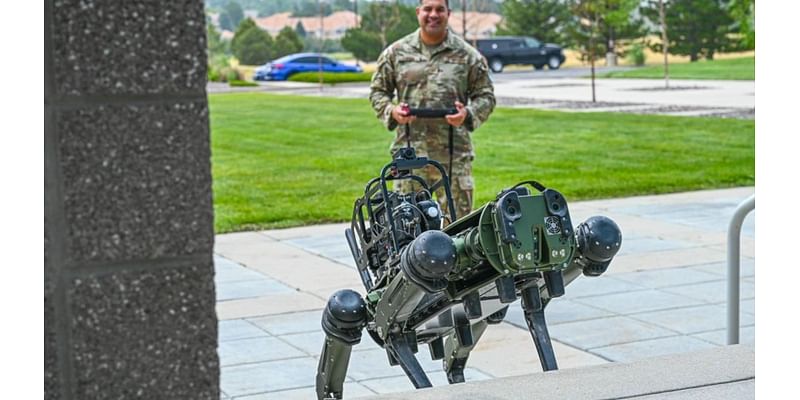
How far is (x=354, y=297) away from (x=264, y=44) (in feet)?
179

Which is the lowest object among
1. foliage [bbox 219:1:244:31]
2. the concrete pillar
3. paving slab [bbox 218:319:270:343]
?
paving slab [bbox 218:319:270:343]

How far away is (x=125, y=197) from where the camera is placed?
243 cm

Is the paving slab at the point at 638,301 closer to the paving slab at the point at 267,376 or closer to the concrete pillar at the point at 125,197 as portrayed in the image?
the paving slab at the point at 267,376

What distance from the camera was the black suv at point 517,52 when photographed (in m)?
52.4

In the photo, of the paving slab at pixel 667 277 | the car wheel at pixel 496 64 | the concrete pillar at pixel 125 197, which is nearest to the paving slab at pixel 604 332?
the paving slab at pixel 667 277

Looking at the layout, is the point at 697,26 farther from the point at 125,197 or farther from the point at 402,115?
the point at 125,197

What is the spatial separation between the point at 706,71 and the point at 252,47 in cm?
2240

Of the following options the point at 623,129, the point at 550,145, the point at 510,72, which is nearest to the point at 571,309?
the point at 550,145

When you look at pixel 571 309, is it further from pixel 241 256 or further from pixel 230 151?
pixel 230 151

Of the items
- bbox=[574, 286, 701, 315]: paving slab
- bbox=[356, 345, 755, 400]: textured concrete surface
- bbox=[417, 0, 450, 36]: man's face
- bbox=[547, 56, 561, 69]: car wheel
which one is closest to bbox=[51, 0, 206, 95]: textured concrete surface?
bbox=[356, 345, 755, 400]: textured concrete surface

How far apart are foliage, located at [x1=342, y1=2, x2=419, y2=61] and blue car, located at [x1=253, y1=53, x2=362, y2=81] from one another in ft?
6.92

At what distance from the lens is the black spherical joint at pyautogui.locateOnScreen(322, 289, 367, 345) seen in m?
4.89

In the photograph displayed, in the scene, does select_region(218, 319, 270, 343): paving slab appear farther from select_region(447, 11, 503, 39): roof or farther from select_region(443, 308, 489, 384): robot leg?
select_region(447, 11, 503, 39): roof

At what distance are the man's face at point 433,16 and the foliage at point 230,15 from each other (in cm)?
6543
